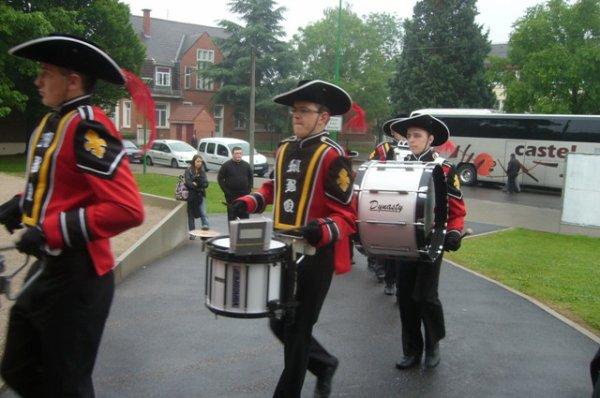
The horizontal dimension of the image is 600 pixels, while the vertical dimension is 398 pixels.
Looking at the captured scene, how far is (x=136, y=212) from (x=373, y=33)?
54675 mm

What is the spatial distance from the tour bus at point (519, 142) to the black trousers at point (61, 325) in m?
23.8

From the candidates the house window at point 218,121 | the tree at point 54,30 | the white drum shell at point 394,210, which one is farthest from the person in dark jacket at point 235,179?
the house window at point 218,121

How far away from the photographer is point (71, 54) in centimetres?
307

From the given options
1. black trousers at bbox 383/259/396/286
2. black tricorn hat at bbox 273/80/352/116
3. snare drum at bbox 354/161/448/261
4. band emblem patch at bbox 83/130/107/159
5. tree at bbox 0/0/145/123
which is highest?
tree at bbox 0/0/145/123

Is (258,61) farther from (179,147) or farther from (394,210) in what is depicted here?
(394,210)

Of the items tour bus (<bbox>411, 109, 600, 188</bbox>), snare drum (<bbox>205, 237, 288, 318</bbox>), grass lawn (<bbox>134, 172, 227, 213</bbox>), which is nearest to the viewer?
snare drum (<bbox>205, 237, 288, 318</bbox>)

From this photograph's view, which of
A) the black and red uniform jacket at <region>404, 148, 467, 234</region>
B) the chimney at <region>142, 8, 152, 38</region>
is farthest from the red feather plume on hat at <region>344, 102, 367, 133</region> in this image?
the chimney at <region>142, 8, 152, 38</region>

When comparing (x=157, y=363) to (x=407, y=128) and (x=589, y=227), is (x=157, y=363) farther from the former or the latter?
(x=589, y=227)

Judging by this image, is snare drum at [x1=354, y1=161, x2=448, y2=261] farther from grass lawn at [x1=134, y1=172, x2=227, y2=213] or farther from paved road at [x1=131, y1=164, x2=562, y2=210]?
paved road at [x1=131, y1=164, x2=562, y2=210]

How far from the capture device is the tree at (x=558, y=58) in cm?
2897

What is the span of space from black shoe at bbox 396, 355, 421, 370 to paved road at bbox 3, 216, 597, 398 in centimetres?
7

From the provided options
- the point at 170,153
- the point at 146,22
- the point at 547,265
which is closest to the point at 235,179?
the point at 547,265

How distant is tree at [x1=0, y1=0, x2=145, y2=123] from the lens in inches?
968

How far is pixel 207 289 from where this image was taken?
12.3 feet
